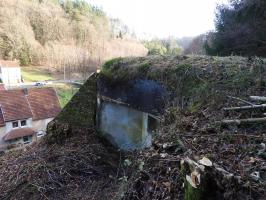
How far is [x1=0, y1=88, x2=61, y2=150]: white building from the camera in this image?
53.2 ft

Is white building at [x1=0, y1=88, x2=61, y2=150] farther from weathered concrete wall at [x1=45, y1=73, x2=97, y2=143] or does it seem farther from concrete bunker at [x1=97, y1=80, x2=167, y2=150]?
concrete bunker at [x1=97, y1=80, x2=167, y2=150]

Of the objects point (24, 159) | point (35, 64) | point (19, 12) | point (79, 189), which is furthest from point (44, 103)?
point (19, 12)

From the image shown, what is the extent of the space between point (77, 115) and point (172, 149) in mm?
4133

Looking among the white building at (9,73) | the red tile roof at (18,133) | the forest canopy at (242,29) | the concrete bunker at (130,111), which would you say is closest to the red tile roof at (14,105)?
the red tile roof at (18,133)

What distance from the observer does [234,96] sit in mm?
2992

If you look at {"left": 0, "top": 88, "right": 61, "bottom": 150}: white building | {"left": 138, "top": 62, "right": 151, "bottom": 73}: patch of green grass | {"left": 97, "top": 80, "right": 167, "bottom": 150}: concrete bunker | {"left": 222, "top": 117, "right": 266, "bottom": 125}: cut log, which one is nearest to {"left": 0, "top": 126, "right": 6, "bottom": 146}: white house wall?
{"left": 0, "top": 88, "right": 61, "bottom": 150}: white building

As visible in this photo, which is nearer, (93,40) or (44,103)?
(44,103)

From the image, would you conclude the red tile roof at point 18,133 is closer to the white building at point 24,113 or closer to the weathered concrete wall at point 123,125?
the white building at point 24,113

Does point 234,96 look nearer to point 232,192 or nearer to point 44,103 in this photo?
point 232,192

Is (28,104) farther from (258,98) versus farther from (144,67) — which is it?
(258,98)

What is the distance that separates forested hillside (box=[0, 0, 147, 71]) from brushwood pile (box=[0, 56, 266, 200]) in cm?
2854

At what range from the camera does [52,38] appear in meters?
42.1

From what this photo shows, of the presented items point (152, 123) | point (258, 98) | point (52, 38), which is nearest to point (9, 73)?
point (52, 38)

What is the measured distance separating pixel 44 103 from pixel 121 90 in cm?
1498
